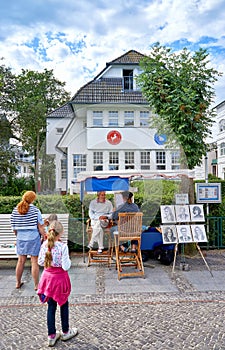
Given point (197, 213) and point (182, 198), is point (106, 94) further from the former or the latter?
point (197, 213)

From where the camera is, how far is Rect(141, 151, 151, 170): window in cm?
797

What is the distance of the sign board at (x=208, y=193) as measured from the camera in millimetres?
8445

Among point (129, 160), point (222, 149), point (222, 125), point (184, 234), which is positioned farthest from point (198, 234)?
point (222, 125)

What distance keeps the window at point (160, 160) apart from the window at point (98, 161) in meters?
1.37

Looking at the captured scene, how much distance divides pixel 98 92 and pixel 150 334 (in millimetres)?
6858

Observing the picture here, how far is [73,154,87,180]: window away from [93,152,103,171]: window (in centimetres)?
32

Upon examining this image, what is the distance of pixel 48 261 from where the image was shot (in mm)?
3742

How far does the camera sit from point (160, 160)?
8391 mm

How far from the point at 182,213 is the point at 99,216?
184 centimetres

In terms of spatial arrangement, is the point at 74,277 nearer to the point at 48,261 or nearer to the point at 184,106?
the point at 48,261

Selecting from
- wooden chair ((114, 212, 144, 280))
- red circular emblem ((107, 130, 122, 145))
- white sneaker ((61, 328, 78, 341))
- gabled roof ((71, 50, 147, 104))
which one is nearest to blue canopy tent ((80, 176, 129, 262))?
red circular emblem ((107, 130, 122, 145))

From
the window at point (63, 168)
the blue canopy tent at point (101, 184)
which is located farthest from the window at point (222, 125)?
the blue canopy tent at point (101, 184)

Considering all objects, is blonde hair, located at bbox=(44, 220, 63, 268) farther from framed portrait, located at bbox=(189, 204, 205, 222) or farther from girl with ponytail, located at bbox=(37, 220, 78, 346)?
framed portrait, located at bbox=(189, 204, 205, 222)

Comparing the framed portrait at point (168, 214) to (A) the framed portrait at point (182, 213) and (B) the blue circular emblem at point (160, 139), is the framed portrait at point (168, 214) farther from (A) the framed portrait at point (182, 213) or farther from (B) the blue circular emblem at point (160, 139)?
(B) the blue circular emblem at point (160, 139)
